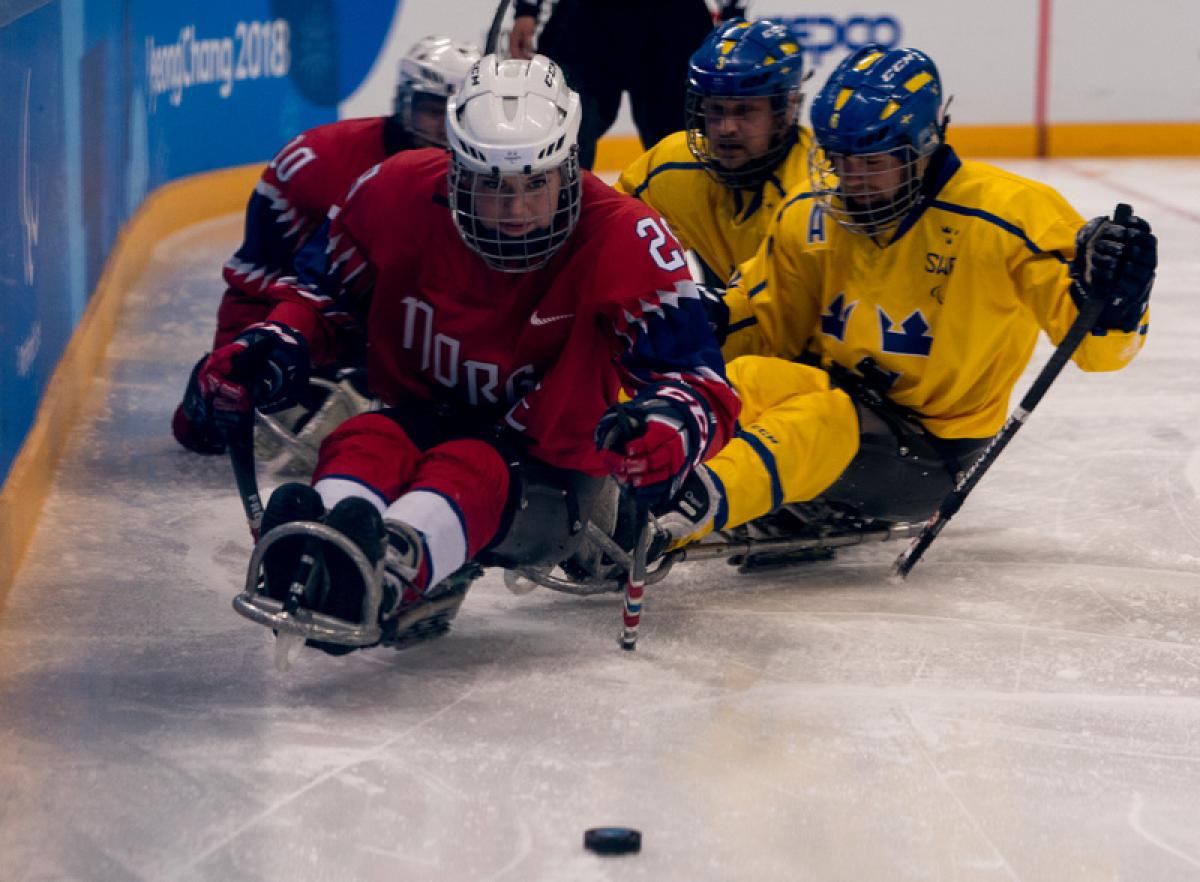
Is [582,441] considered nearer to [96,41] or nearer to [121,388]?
[121,388]

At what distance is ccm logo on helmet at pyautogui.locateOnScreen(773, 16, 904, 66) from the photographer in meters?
7.14

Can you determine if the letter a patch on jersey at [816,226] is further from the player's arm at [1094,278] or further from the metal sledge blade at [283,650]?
the metal sledge blade at [283,650]

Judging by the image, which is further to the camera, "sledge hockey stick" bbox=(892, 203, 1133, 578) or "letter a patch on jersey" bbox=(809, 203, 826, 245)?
"letter a patch on jersey" bbox=(809, 203, 826, 245)

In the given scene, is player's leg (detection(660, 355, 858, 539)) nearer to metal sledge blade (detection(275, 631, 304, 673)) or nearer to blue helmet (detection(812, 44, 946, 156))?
blue helmet (detection(812, 44, 946, 156))

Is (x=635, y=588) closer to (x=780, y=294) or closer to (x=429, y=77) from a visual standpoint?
(x=780, y=294)

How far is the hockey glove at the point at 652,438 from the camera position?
221cm

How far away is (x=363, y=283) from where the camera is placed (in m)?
2.47

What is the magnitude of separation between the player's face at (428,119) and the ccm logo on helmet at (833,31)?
3.99 m

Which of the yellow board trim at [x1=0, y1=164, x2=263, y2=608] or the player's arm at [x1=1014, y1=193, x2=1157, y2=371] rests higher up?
the player's arm at [x1=1014, y1=193, x2=1157, y2=371]

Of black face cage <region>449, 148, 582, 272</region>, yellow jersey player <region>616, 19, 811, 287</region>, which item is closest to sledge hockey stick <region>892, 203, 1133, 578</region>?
yellow jersey player <region>616, 19, 811, 287</region>

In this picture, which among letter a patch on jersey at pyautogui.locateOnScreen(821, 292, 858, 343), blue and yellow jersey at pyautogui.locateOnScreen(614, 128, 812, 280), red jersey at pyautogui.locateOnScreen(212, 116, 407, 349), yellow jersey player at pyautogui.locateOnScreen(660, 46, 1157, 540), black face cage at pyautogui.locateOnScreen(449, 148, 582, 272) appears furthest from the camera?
red jersey at pyautogui.locateOnScreen(212, 116, 407, 349)

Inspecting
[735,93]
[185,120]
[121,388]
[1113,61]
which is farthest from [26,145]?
[1113,61]

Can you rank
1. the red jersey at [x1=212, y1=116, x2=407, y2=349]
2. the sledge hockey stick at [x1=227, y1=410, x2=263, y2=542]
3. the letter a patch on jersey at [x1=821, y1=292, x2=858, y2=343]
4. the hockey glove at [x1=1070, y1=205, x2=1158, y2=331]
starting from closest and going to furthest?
the sledge hockey stick at [x1=227, y1=410, x2=263, y2=542] < the hockey glove at [x1=1070, y1=205, x2=1158, y2=331] < the letter a patch on jersey at [x1=821, y1=292, x2=858, y2=343] < the red jersey at [x1=212, y1=116, x2=407, y2=349]

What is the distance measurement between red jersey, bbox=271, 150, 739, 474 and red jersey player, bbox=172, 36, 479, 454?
0.92 meters
